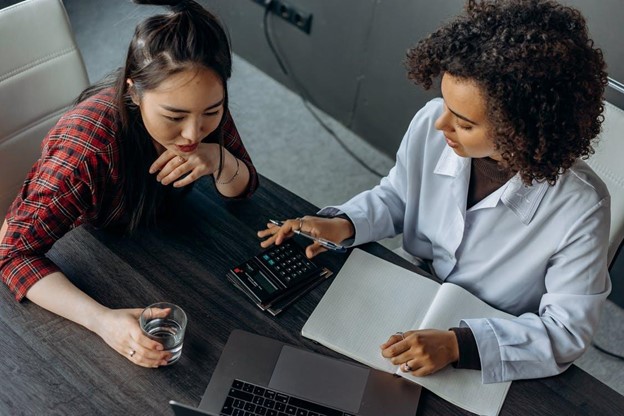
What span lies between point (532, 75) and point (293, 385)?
2.06 feet

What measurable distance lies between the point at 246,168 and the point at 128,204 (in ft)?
0.81

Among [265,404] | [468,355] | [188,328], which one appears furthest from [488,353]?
[188,328]

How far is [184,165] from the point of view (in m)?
1.29

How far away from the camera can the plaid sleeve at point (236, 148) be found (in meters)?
1.41

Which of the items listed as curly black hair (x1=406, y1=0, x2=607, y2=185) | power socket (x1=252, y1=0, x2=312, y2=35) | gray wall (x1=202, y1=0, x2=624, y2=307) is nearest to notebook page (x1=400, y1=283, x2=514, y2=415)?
curly black hair (x1=406, y1=0, x2=607, y2=185)

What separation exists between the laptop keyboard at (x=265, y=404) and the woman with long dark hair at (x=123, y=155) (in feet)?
0.43

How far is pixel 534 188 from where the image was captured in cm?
128

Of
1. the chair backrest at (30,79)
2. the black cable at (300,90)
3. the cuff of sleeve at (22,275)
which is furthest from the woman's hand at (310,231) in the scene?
the black cable at (300,90)

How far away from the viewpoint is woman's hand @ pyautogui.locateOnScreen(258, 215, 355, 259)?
4.32 ft

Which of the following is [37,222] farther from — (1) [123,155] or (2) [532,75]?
(2) [532,75]

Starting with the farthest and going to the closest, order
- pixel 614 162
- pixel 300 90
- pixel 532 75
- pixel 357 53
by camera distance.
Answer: pixel 300 90 < pixel 357 53 < pixel 614 162 < pixel 532 75

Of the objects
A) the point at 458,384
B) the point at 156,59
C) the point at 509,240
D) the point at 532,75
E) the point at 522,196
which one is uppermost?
the point at 532,75

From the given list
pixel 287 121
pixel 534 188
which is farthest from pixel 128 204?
pixel 287 121

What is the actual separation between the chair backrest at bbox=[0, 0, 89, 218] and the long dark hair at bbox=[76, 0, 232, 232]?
25 cm
